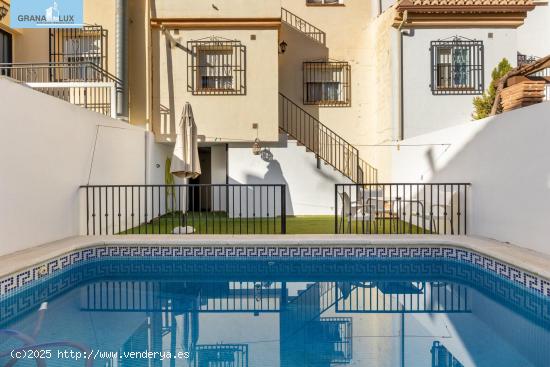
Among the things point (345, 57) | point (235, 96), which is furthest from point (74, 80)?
point (345, 57)

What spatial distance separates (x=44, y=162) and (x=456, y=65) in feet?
35.6

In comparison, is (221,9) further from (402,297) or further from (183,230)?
(402,297)

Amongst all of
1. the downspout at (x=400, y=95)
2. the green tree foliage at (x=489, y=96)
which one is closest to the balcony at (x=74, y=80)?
the downspout at (x=400, y=95)

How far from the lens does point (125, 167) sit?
32.3 feet

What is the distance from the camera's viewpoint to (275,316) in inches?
182

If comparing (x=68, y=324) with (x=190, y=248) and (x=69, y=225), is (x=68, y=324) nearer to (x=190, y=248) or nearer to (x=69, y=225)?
(x=190, y=248)

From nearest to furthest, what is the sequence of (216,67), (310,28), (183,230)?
(183,230)
(216,67)
(310,28)

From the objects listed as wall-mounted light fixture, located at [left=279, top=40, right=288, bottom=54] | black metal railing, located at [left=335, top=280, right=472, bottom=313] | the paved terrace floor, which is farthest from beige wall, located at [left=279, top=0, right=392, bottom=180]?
black metal railing, located at [left=335, top=280, right=472, bottom=313]

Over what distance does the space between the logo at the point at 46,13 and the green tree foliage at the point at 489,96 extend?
11.4 metres

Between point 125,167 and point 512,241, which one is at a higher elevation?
point 125,167

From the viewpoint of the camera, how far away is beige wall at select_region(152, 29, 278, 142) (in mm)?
11266

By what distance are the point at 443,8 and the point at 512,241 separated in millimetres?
7470

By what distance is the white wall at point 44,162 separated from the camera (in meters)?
6.02

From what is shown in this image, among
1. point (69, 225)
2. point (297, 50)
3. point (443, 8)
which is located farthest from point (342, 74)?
point (69, 225)
